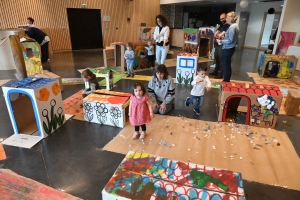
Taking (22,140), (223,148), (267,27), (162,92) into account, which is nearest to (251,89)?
(223,148)

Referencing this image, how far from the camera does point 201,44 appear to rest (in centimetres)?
906

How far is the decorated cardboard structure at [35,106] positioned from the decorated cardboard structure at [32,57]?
298 centimetres

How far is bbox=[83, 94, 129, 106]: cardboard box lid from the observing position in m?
3.00

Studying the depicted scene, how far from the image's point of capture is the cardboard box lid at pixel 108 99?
300cm

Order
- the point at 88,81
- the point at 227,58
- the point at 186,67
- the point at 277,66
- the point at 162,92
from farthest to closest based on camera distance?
1. the point at 277,66
2. the point at 186,67
3. the point at 227,58
4. the point at 88,81
5. the point at 162,92

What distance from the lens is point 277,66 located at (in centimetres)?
582

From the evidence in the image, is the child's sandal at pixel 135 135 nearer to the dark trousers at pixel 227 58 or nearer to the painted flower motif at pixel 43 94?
the painted flower motif at pixel 43 94

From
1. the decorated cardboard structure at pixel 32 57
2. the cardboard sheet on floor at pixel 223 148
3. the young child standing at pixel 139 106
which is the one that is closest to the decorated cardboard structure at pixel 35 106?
the cardboard sheet on floor at pixel 223 148

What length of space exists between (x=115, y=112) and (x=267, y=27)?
1172cm

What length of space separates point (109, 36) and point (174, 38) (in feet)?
12.0

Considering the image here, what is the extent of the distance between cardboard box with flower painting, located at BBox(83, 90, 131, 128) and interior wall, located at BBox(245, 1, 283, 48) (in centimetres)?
1131

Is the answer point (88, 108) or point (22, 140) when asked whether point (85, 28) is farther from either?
point (22, 140)

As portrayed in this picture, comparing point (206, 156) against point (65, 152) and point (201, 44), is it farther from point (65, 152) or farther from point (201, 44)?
point (201, 44)

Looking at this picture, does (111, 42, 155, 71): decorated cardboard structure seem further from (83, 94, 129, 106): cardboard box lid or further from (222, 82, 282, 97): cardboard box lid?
(222, 82, 282, 97): cardboard box lid
